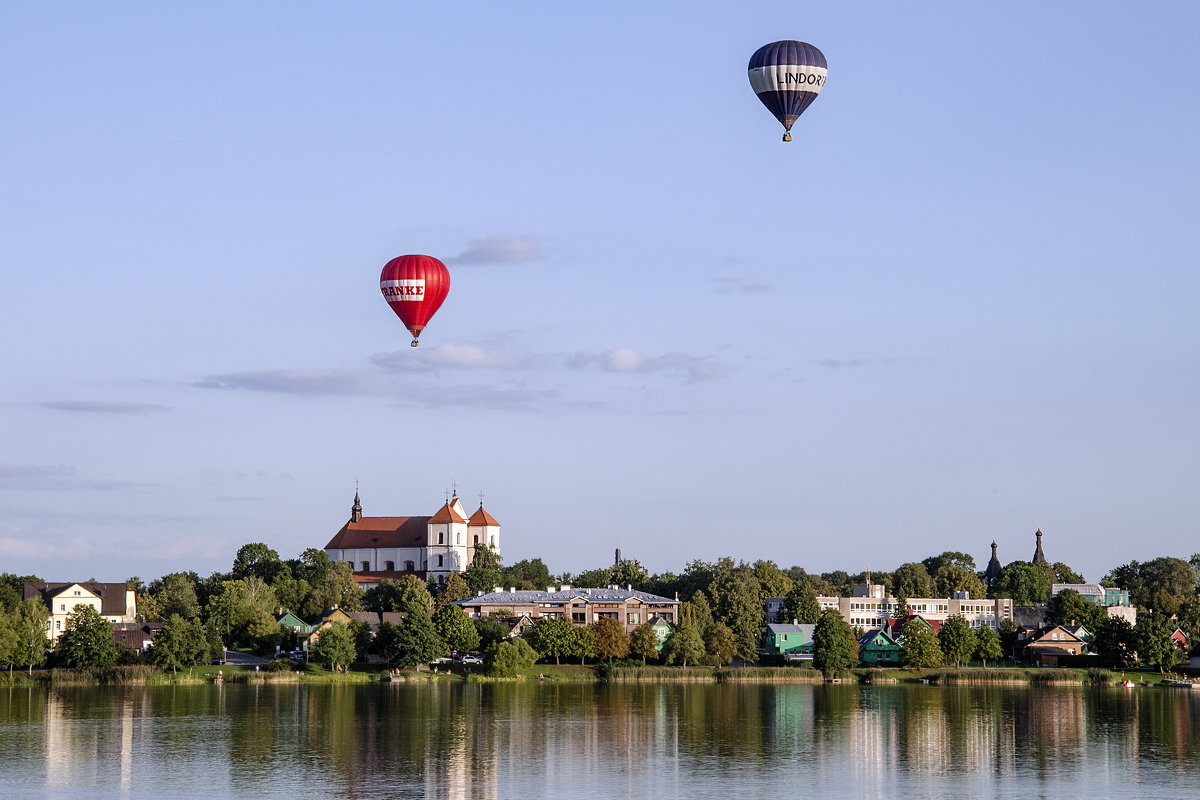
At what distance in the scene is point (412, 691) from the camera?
7419 cm

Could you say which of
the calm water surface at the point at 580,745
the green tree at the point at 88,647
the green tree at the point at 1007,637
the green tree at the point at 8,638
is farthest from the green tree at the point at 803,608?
the green tree at the point at 8,638

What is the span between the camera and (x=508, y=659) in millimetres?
84438

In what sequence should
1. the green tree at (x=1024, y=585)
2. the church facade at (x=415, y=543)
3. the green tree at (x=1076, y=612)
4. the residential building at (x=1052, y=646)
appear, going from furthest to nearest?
1. the church facade at (x=415, y=543)
2. the green tree at (x=1024, y=585)
3. the green tree at (x=1076, y=612)
4. the residential building at (x=1052, y=646)

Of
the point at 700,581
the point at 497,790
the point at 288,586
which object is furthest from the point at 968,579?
the point at 497,790

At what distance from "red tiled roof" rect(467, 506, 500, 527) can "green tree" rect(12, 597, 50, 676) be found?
213 feet

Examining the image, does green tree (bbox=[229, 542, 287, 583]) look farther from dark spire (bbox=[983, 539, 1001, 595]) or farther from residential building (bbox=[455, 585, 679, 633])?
dark spire (bbox=[983, 539, 1001, 595])

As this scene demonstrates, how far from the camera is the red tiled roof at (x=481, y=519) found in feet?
470

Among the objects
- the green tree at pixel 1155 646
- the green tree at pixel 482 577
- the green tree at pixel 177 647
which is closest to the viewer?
the green tree at pixel 177 647

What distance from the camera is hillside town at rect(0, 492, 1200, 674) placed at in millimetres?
84000

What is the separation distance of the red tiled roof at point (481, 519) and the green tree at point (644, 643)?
174 ft

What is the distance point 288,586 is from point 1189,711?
215 feet

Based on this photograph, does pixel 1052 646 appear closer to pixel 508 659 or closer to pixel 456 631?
pixel 508 659

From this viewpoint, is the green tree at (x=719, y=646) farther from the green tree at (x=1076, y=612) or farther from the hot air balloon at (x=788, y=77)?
the hot air balloon at (x=788, y=77)

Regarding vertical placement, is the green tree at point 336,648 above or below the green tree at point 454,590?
below
